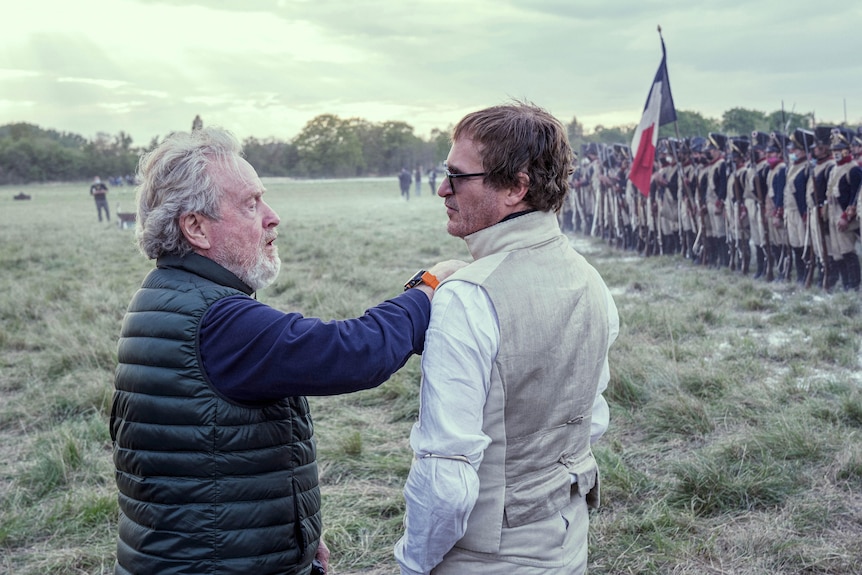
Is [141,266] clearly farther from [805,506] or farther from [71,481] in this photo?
[805,506]

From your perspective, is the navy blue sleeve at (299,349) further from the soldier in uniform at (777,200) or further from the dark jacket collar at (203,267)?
the soldier in uniform at (777,200)

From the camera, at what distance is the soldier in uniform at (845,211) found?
9.90 metres

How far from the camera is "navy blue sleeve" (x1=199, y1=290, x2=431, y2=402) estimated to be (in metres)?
1.67

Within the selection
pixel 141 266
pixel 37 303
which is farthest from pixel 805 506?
pixel 141 266

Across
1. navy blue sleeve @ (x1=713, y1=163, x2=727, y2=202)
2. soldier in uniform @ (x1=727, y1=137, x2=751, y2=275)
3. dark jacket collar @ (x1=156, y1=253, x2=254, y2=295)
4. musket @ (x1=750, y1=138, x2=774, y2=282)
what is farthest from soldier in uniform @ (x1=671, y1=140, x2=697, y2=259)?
dark jacket collar @ (x1=156, y1=253, x2=254, y2=295)

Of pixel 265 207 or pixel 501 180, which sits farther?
pixel 265 207

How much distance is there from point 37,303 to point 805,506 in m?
8.98

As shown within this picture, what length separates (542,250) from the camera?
177 cm

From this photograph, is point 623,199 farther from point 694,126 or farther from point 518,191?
point 694,126

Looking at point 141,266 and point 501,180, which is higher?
point 501,180

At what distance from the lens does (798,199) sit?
10930 mm

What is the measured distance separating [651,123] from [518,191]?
11.3 m

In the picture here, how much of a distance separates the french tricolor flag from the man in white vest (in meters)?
11.0

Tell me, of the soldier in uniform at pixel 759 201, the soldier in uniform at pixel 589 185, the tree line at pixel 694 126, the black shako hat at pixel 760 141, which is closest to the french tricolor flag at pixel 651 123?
the black shako hat at pixel 760 141
